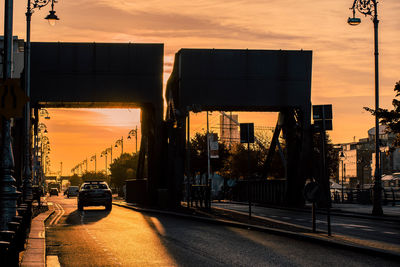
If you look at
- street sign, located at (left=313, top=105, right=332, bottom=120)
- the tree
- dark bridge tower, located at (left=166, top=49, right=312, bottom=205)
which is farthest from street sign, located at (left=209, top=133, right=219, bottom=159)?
street sign, located at (left=313, top=105, right=332, bottom=120)

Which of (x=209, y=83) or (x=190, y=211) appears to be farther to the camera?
(x=209, y=83)

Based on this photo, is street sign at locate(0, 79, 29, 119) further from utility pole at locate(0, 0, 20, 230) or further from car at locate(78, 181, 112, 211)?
car at locate(78, 181, 112, 211)

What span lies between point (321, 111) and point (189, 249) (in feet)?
19.9

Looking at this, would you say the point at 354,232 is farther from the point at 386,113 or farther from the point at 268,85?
the point at 268,85

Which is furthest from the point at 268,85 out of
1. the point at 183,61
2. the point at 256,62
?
the point at 183,61

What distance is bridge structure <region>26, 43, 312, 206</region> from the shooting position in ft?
139

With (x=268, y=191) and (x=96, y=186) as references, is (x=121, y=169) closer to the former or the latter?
(x=268, y=191)

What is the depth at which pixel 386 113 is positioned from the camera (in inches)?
1129

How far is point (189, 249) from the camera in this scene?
16109mm

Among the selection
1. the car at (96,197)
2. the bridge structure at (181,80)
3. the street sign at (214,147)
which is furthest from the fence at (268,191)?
the street sign at (214,147)

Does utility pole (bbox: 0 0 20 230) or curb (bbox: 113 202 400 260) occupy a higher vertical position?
utility pole (bbox: 0 0 20 230)

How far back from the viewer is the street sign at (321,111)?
20172mm

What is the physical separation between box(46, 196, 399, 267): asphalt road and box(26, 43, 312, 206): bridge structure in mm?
19975

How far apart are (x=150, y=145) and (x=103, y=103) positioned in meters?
4.30
